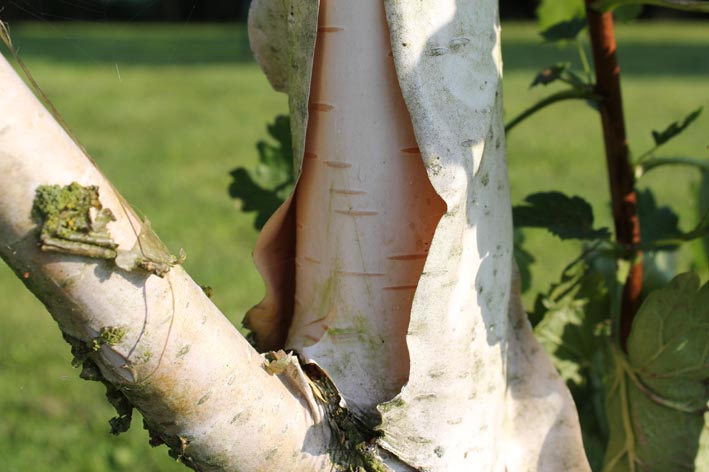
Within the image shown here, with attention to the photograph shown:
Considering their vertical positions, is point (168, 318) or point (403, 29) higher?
point (403, 29)

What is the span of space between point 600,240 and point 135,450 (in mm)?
1319

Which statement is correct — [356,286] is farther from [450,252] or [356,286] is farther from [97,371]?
[97,371]

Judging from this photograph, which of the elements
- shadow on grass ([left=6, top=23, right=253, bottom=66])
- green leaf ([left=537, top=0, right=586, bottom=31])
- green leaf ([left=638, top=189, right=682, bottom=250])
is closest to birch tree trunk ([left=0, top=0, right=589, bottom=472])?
green leaf ([left=638, top=189, right=682, bottom=250])

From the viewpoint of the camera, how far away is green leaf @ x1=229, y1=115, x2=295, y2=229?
1136mm

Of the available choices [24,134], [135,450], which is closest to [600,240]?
[24,134]

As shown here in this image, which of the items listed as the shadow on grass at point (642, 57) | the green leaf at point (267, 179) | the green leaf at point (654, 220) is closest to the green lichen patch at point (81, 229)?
the green leaf at point (267, 179)

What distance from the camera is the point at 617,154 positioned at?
41.1 inches

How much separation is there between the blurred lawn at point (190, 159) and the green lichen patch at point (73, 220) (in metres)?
0.18

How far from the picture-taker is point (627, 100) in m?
6.43

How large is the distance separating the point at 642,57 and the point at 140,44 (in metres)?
6.19

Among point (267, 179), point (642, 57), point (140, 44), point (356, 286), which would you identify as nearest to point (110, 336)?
point (356, 286)

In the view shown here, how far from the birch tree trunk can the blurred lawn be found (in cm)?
15

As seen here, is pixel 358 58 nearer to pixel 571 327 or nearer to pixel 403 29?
pixel 403 29

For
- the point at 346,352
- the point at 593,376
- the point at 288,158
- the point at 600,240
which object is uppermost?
the point at 288,158
